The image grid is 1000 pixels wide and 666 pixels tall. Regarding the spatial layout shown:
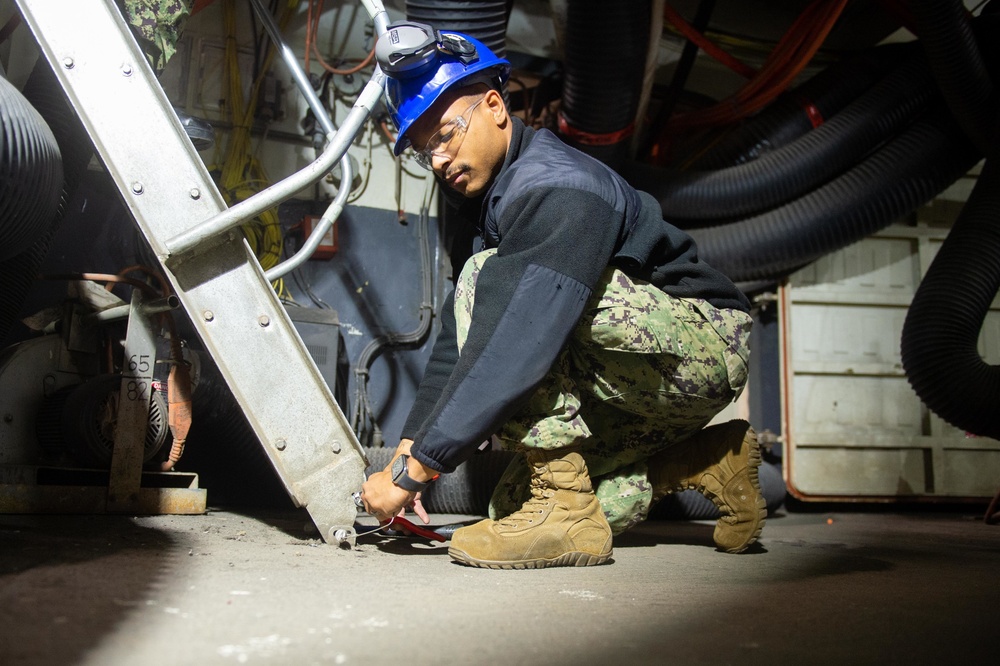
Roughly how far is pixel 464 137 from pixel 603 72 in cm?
96

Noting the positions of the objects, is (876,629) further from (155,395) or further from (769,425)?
(769,425)

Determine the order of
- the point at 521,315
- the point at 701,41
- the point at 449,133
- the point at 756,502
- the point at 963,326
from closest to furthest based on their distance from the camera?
the point at 521,315 < the point at 449,133 < the point at 756,502 < the point at 963,326 < the point at 701,41

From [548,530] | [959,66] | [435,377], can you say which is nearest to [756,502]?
[548,530]

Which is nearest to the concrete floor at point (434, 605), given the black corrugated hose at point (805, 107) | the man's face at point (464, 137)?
the man's face at point (464, 137)

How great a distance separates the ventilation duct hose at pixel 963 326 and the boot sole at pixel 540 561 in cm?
157

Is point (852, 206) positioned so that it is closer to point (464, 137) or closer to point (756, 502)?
point (756, 502)

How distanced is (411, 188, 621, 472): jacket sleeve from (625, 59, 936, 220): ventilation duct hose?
1.39m

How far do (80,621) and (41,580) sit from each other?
22cm

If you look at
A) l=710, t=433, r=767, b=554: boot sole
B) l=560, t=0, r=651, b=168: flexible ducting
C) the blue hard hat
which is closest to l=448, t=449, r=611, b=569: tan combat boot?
l=710, t=433, r=767, b=554: boot sole

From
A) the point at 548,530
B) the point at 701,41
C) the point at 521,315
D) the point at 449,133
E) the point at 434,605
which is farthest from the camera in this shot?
the point at 701,41

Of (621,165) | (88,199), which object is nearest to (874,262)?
(621,165)

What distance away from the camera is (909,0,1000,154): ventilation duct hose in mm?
2273

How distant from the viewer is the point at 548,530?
130 cm

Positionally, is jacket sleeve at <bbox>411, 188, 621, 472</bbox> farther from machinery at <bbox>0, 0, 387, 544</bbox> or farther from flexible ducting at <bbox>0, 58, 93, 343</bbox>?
flexible ducting at <bbox>0, 58, 93, 343</bbox>
